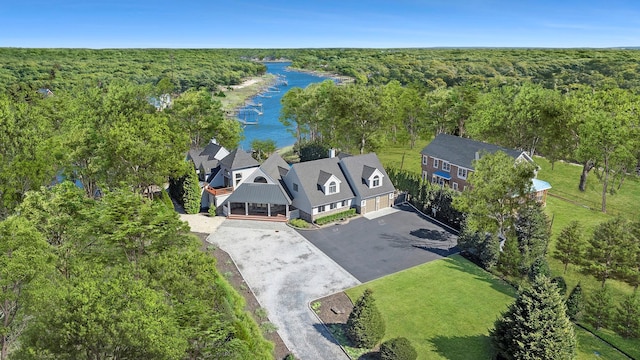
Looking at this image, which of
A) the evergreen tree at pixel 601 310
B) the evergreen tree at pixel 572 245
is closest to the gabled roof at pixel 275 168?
the evergreen tree at pixel 572 245

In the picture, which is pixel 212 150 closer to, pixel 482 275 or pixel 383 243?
pixel 383 243

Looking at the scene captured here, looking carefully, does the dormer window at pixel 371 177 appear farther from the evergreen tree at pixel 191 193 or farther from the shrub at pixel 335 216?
the evergreen tree at pixel 191 193

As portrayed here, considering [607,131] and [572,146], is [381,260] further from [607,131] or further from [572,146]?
[572,146]

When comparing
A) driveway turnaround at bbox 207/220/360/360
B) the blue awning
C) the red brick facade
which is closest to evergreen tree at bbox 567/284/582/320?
driveway turnaround at bbox 207/220/360/360

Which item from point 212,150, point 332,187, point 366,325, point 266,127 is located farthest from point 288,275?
point 266,127

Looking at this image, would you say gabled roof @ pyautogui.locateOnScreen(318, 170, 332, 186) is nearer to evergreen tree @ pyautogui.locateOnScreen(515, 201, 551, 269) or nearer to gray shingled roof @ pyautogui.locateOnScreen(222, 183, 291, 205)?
gray shingled roof @ pyautogui.locateOnScreen(222, 183, 291, 205)

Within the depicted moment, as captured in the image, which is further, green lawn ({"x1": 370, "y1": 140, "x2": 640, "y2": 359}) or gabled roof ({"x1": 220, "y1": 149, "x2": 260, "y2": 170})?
gabled roof ({"x1": 220, "y1": 149, "x2": 260, "y2": 170})
